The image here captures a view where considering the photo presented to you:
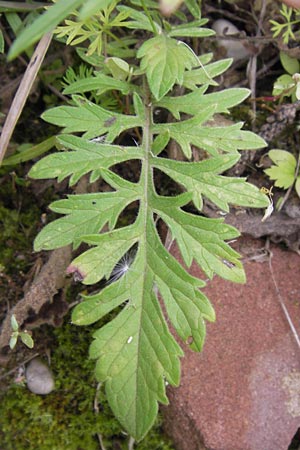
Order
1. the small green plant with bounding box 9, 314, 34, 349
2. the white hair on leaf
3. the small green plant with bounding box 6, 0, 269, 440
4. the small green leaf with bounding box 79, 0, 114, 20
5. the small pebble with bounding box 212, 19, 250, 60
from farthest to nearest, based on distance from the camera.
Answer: the small pebble with bounding box 212, 19, 250, 60, the small green plant with bounding box 9, 314, 34, 349, the white hair on leaf, the small green plant with bounding box 6, 0, 269, 440, the small green leaf with bounding box 79, 0, 114, 20

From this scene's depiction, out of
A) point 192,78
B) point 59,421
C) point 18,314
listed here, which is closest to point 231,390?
point 59,421

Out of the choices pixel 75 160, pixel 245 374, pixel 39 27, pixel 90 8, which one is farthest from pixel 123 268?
pixel 90 8

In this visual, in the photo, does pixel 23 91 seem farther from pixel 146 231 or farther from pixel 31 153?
pixel 146 231

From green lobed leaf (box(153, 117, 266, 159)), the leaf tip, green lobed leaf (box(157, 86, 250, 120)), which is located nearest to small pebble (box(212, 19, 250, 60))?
green lobed leaf (box(157, 86, 250, 120))

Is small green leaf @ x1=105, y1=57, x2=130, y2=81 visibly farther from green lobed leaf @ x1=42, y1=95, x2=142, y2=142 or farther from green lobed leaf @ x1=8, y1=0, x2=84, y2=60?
green lobed leaf @ x1=8, y1=0, x2=84, y2=60

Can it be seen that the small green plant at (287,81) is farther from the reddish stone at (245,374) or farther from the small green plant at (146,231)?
the reddish stone at (245,374)
